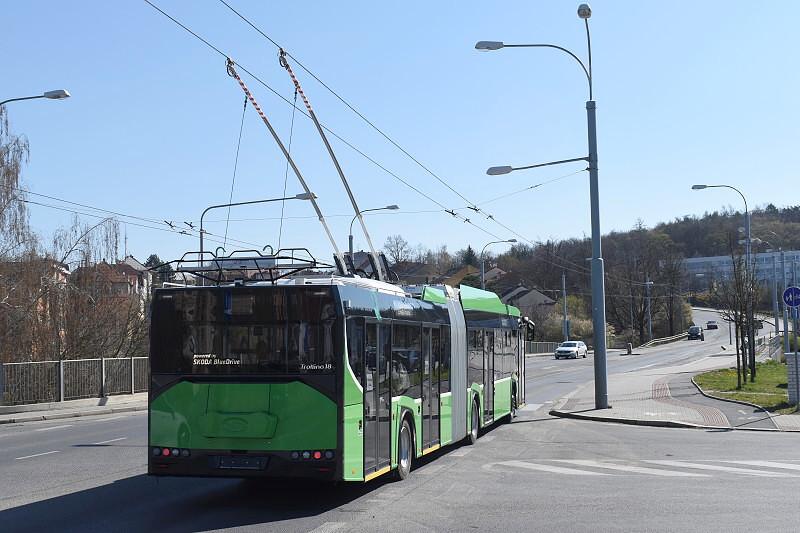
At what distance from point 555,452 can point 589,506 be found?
6000 mm

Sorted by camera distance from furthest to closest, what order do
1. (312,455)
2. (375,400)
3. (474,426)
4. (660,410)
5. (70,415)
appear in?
(70,415), (660,410), (474,426), (375,400), (312,455)

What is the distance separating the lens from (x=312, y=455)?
10547mm

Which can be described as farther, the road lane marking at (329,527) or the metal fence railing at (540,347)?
the metal fence railing at (540,347)

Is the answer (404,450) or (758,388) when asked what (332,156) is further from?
(758,388)

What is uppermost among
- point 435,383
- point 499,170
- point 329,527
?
point 499,170

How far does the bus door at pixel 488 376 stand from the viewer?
A: 1906cm

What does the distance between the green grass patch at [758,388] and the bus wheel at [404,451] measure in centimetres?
1363

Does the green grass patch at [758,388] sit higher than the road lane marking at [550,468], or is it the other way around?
the green grass patch at [758,388]

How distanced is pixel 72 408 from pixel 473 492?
74.2ft

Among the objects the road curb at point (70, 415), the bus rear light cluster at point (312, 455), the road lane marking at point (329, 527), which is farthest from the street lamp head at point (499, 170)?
the road lane marking at point (329, 527)

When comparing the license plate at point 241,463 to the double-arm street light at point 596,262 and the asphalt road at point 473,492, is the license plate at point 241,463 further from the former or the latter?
the double-arm street light at point 596,262

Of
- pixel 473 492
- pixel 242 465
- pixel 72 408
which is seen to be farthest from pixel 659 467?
pixel 72 408

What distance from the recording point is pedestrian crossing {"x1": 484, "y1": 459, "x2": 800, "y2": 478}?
45.0 feet

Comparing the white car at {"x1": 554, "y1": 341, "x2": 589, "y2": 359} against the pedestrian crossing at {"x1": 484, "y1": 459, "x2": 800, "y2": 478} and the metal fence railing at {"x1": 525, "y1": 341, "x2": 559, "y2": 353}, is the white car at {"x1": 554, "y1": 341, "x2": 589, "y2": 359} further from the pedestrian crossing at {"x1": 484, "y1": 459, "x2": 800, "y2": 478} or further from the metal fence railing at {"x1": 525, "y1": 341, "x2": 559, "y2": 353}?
the pedestrian crossing at {"x1": 484, "y1": 459, "x2": 800, "y2": 478}
